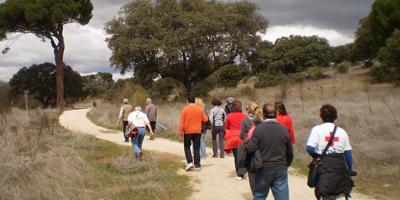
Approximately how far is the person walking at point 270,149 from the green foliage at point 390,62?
2808cm

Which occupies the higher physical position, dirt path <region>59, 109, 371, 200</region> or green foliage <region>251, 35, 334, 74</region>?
green foliage <region>251, 35, 334, 74</region>

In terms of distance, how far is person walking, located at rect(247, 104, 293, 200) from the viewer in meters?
6.52

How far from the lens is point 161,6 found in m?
33.6

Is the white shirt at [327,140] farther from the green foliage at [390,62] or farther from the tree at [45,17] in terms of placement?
the tree at [45,17]

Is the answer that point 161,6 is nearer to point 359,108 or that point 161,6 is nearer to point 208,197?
point 359,108

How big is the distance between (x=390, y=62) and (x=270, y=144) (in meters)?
31.4

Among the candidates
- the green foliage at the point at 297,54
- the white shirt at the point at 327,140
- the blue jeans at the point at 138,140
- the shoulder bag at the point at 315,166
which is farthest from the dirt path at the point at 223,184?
the green foliage at the point at 297,54

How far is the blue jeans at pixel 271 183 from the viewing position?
6574 mm

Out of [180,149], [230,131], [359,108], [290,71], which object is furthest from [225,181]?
[290,71]

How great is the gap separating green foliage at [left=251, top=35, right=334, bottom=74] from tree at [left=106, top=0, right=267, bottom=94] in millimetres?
18670

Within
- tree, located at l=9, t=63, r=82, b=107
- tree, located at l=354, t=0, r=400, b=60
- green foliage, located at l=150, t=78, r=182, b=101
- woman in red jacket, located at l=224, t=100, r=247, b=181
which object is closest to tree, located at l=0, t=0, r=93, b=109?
green foliage, located at l=150, t=78, r=182, b=101

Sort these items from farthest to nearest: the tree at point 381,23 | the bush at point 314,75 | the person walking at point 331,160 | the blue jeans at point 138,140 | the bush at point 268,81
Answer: the bush at point 314,75
the bush at point 268,81
the tree at point 381,23
the blue jeans at point 138,140
the person walking at point 331,160

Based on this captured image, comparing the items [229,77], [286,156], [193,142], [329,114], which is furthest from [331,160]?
[229,77]

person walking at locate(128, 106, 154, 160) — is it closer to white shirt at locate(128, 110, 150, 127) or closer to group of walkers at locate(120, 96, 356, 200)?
white shirt at locate(128, 110, 150, 127)
